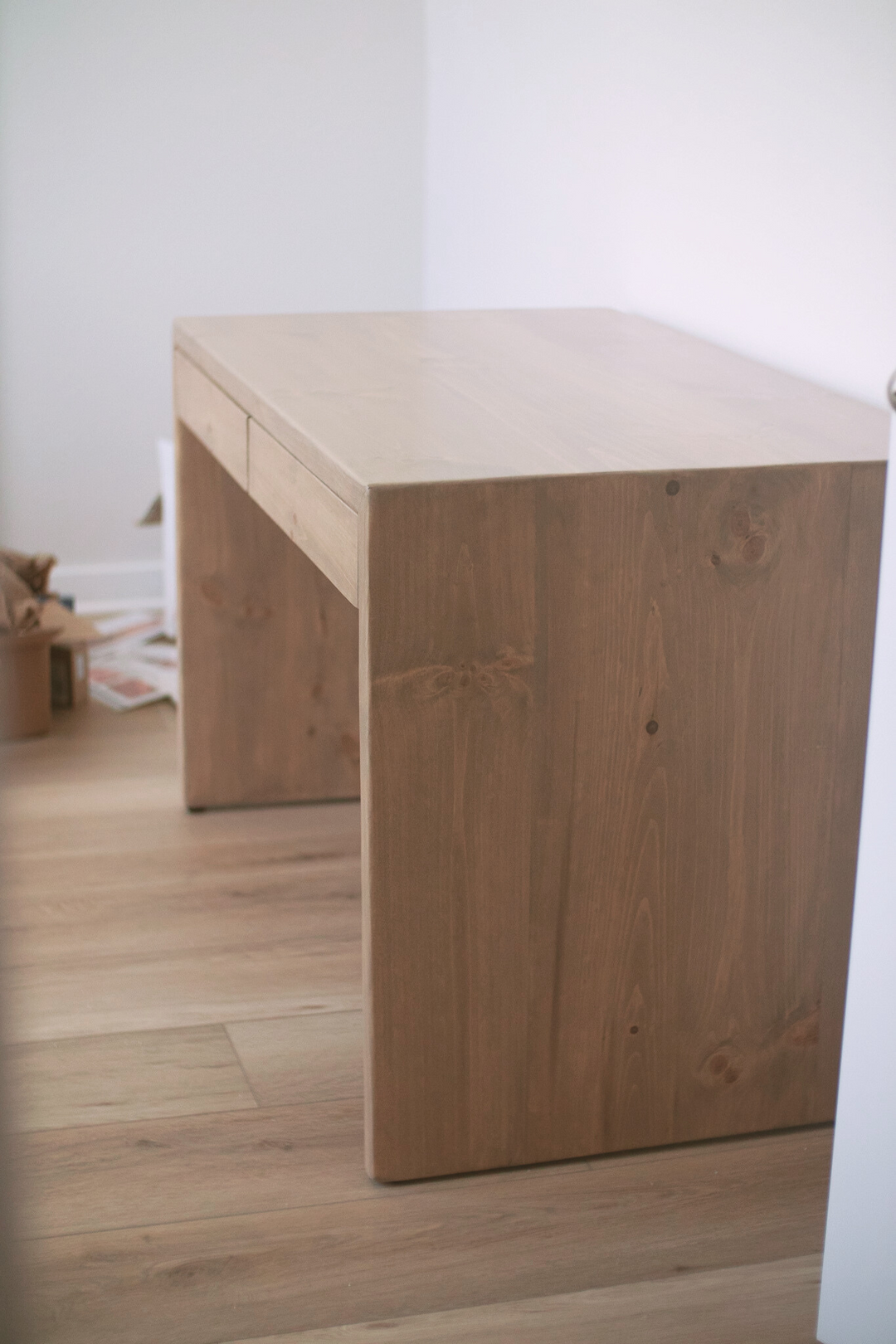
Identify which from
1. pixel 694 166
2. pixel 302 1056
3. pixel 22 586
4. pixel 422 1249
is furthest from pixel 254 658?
pixel 422 1249

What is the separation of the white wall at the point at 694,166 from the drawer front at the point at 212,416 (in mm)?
598

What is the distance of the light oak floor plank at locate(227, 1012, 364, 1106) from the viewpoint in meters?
1.32

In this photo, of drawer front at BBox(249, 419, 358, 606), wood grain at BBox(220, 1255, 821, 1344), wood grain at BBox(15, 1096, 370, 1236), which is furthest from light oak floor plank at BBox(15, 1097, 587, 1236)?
drawer front at BBox(249, 419, 358, 606)

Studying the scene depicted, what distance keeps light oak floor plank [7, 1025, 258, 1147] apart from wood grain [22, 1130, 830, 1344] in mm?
171

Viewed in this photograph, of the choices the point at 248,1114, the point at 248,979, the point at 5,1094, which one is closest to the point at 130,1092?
the point at 248,1114

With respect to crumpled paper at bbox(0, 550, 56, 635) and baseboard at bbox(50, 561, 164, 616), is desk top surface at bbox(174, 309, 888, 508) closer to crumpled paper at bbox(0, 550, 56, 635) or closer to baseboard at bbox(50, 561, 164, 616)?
crumpled paper at bbox(0, 550, 56, 635)

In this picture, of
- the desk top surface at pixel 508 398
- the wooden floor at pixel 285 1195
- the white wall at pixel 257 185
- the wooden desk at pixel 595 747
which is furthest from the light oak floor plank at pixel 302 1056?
the white wall at pixel 257 185

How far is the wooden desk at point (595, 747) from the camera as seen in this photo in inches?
42.4

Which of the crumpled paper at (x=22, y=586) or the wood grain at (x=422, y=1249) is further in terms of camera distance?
the crumpled paper at (x=22, y=586)

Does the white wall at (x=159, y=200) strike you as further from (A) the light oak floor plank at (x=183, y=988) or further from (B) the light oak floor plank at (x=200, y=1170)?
(B) the light oak floor plank at (x=200, y=1170)

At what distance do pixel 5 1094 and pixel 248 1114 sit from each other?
103 centimetres

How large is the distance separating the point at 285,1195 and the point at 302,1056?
0.73 ft

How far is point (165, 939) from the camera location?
1.61 metres

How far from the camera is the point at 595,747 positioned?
1.14m
